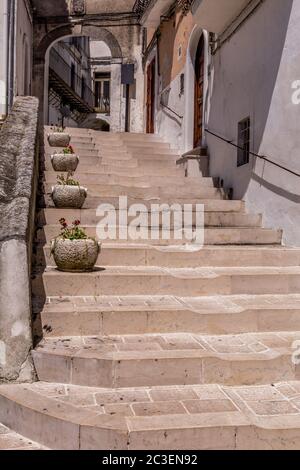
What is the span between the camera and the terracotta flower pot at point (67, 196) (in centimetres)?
734

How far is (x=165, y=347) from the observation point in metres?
4.48

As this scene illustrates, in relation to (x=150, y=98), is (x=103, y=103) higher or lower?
higher

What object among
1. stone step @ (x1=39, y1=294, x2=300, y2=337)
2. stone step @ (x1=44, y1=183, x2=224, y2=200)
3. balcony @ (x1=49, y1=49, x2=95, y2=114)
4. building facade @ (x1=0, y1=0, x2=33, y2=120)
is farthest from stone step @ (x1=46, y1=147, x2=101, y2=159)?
balcony @ (x1=49, y1=49, x2=95, y2=114)

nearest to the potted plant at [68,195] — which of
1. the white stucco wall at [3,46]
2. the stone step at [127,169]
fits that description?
the stone step at [127,169]

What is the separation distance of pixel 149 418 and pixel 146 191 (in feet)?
18.2

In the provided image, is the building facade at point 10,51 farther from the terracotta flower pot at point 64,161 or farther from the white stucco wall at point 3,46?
the terracotta flower pot at point 64,161

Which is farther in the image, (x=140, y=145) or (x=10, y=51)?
(x=140, y=145)

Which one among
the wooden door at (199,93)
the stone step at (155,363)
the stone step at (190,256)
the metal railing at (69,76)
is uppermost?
the metal railing at (69,76)

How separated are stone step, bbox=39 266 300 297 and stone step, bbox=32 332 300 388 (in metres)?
0.96

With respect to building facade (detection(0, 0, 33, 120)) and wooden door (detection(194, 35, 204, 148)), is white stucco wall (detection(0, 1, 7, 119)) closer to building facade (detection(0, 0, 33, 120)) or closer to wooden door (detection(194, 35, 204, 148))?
building facade (detection(0, 0, 33, 120))

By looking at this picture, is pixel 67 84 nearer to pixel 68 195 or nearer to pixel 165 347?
pixel 68 195

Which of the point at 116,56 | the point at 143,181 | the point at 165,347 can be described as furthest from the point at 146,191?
the point at 116,56

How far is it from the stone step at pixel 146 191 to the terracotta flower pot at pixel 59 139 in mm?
1991

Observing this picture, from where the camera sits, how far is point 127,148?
12.0 meters
